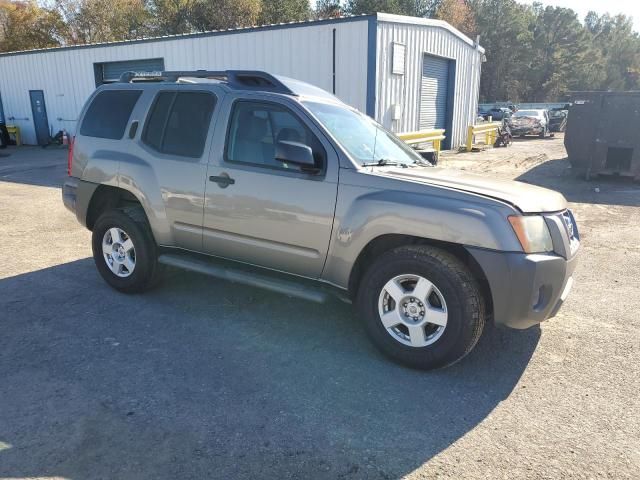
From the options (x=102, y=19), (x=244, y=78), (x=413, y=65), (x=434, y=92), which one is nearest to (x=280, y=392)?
(x=244, y=78)

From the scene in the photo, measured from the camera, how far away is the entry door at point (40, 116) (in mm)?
23156

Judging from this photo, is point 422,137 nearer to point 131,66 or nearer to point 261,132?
point 261,132

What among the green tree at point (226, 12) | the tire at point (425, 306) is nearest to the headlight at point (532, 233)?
the tire at point (425, 306)

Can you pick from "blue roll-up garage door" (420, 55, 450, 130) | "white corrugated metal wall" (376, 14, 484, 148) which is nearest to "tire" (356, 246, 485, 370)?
"white corrugated metal wall" (376, 14, 484, 148)

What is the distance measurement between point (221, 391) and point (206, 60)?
50.8 feet

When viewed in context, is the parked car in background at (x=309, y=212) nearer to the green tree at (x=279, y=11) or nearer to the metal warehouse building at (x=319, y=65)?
the metal warehouse building at (x=319, y=65)

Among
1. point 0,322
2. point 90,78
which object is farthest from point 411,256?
point 90,78

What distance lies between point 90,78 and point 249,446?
72.2 ft

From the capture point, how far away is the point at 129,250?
4.95m

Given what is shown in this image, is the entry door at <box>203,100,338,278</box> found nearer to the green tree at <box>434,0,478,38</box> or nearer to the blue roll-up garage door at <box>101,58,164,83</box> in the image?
the blue roll-up garage door at <box>101,58,164,83</box>

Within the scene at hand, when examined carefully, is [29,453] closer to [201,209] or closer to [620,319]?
[201,209]

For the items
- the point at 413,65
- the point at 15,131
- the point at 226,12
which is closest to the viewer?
the point at 413,65

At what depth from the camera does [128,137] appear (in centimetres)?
490

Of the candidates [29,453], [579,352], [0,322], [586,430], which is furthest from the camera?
[0,322]
